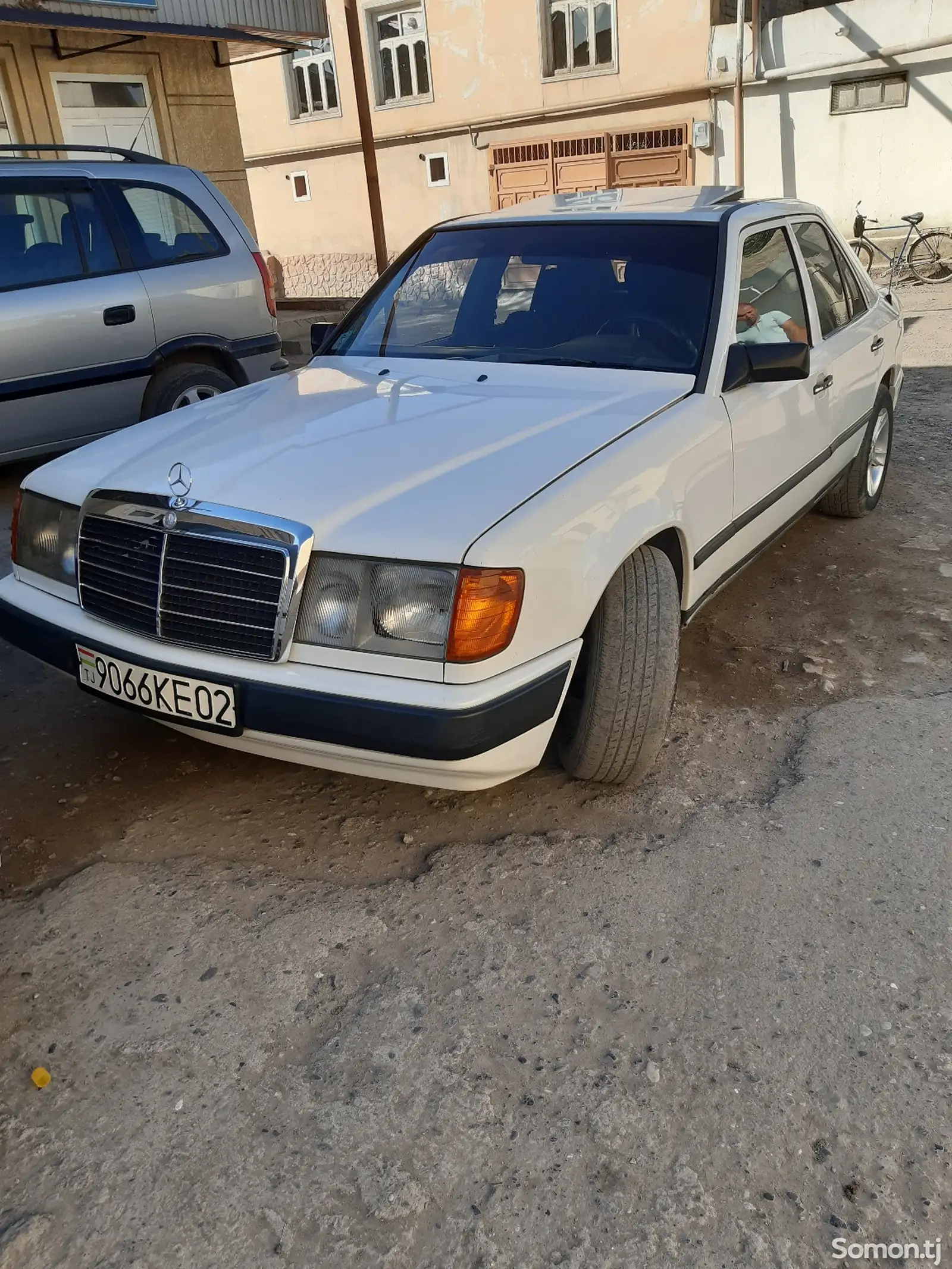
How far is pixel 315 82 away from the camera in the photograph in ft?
72.0

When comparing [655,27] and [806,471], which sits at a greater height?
[655,27]

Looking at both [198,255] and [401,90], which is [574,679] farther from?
[401,90]

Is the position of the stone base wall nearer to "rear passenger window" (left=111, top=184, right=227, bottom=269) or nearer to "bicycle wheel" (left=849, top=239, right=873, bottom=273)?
"bicycle wheel" (left=849, top=239, right=873, bottom=273)

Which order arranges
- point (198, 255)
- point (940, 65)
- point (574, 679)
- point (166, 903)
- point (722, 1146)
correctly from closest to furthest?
point (722, 1146) → point (166, 903) → point (574, 679) → point (198, 255) → point (940, 65)

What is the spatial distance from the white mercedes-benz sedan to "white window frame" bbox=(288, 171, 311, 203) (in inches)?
818

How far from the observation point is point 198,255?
6.24 meters

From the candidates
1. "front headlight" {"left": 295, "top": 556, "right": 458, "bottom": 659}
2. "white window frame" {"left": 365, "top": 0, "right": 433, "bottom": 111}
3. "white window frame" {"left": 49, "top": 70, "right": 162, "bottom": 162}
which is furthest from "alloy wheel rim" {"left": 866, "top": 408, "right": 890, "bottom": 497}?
"white window frame" {"left": 365, "top": 0, "right": 433, "bottom": 111}

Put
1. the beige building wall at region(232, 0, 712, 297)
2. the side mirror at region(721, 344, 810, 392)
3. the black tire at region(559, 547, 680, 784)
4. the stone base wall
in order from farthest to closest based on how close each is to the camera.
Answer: the stone base wall, the beige building wall at region(232, 0, 712, 297), the side mirror at region(721, 344, 810, 392), the black tire at region(559, 547, 680, 784)

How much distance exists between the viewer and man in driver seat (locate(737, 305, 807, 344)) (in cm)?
346

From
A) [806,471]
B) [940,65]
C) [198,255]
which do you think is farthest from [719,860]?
[940,65]

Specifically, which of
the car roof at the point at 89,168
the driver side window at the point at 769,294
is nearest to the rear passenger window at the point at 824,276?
the driver side window at the point at 769,294

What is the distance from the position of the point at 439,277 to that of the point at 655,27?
56.3 ft

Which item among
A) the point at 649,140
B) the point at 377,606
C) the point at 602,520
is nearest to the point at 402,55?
the point at 649,140

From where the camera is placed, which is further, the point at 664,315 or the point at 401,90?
the point at 401,90
